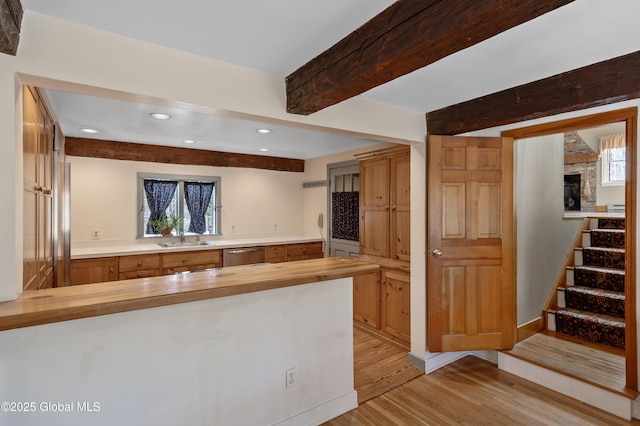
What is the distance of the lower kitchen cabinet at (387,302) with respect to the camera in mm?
3229

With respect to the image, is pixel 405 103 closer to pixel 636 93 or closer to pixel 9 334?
pixel 636 93

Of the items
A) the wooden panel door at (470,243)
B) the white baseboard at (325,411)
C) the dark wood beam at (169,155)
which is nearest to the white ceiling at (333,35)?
the wooden panel door at (470,243)

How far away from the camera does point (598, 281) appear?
3387mm

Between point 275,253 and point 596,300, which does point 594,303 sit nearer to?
point 596,300

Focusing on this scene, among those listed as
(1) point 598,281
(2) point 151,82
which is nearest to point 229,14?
(2) point 151,82

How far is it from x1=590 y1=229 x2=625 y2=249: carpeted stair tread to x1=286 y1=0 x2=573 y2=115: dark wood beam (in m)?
3.67

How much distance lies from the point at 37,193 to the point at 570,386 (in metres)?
3.90

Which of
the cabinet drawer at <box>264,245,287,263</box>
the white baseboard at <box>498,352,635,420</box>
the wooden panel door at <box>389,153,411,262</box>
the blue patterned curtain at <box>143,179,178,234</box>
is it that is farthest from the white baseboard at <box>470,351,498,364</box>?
the blue patterned curtain at <box>143,179,178,234</box>

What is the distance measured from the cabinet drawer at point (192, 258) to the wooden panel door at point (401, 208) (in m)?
2.21

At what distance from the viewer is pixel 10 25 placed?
45.9 inches

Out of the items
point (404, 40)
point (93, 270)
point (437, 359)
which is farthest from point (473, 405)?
point (93, 270)

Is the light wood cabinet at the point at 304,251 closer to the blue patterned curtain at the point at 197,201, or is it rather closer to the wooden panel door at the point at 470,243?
the blue patterned curtain at the point at 197,201

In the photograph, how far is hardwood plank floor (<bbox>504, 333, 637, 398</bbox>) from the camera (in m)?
2.35

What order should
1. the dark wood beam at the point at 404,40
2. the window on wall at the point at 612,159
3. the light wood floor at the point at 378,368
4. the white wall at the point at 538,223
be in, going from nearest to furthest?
the dark wood beam at the point at 404,40 → the light wood floor at the point at 378,368 → the white wall at the point at 538,223 → the window on wall at the point at 612,159
